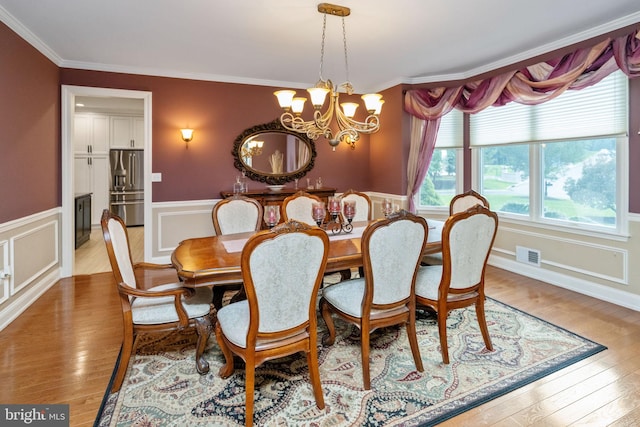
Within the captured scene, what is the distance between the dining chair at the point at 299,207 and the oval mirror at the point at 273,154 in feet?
5.50

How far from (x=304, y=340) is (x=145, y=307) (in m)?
0.96

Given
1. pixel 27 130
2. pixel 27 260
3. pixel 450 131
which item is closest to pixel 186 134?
pixel 27 130

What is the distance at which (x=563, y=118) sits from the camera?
3.65 m

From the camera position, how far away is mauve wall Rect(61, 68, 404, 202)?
4598 mm

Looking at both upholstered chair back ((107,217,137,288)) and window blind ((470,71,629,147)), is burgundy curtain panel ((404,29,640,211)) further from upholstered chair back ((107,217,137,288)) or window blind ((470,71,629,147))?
upholstered chair back ((107,217,137,288))

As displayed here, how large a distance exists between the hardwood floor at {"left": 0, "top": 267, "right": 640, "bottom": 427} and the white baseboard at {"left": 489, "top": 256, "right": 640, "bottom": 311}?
107mm

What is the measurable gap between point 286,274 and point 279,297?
4.5 inches

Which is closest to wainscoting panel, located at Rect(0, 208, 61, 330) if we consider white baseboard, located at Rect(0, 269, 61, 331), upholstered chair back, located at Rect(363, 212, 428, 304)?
white baseboard, located at Rect(0, 269, 61, 331)

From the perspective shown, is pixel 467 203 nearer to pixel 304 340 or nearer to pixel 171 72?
pixel 304 340

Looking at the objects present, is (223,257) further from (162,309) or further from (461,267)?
(461,267)

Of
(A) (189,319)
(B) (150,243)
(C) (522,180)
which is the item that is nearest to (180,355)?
(A) (189,319)

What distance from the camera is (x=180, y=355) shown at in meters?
2.41

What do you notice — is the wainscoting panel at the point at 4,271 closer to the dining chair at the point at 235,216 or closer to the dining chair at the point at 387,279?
the dining chair at the point at 235,216

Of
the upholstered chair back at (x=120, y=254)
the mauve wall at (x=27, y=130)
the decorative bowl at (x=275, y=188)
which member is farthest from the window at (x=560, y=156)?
the mauve wall at (x=27, y=130)
